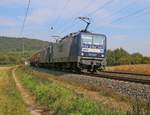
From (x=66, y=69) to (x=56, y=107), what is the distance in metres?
30.3

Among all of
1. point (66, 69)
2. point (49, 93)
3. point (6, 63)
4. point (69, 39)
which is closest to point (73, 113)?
point (49, 93)

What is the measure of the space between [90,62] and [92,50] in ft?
3.71

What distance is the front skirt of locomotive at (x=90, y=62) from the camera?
36.6 m

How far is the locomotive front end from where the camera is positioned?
36906 millimetres

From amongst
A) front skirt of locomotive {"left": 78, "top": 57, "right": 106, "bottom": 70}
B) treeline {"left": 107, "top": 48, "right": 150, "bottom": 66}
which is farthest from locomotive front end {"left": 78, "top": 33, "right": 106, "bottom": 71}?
treeline {"left": 107, "top": 48, "right": 150, "bottom": 66}

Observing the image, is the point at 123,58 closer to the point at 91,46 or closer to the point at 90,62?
the point at 91,46

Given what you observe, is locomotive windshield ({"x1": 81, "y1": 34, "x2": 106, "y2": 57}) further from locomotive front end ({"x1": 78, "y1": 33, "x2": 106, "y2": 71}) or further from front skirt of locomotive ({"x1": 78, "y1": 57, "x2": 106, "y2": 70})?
front skirt of locomotive ({"x1": 78, "y1": 57, "x2": 106, "y2": 70})

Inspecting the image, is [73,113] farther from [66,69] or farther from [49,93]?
[66,69]

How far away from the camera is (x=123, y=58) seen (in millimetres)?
88875

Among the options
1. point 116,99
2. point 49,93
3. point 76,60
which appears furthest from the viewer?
point 76,60

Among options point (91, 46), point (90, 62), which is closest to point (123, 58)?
point (91, 46)

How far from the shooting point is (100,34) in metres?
37.9

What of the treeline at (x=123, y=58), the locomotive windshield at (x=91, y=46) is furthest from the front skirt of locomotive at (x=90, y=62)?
the treeline at (x=123, y=58)

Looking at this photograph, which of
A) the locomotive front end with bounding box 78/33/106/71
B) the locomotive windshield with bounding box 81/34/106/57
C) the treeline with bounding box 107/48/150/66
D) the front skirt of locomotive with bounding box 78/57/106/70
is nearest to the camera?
the front skirt of locomotive with bounding box 78/57/106/70
